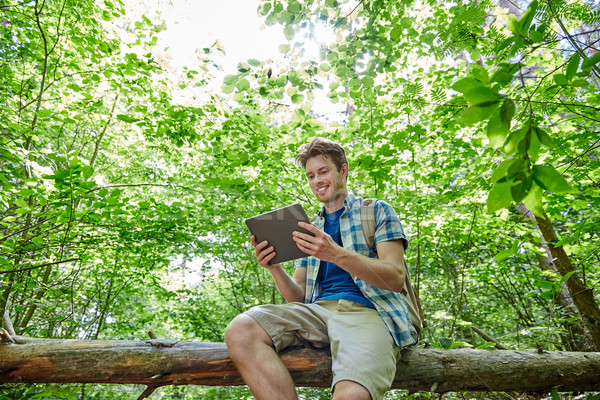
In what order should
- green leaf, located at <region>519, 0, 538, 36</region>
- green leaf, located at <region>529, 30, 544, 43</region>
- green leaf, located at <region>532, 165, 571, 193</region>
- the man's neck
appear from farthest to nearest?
the man's neck → green leaf, located at <region>529, 30, 544, 43</region> → green leaf, located at <region>519, 0, 538, 36</region> → green leaf, located at <region>532, 165, 571, 193</region>

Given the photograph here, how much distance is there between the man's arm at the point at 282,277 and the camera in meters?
1.93

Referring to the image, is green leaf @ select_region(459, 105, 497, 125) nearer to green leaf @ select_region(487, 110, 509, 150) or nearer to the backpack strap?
green leaf @ select_region(487, 110, 509, 150)

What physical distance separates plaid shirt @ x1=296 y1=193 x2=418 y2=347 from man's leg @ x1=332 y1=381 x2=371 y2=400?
1.39ft

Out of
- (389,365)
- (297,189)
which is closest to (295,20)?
(389,365)

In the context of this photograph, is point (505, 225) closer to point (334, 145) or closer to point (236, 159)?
point (334, 145)

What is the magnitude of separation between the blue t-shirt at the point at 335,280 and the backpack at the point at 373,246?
218 millimetres

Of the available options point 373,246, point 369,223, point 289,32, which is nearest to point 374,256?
point 373,246

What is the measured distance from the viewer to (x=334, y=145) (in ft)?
7.45

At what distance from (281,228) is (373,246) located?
2.03 feet

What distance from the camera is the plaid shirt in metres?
1.76

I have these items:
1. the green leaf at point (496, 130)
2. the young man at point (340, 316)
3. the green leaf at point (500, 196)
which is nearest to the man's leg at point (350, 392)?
the young man at point (340, 316)

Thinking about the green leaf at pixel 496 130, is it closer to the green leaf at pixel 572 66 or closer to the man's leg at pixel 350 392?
the green leaf at pixel 572 66

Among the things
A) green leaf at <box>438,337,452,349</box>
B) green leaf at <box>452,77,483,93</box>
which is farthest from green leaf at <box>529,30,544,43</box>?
green leaf at <box>438,337,452,349</box>

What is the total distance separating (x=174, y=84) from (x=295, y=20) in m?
2.84
